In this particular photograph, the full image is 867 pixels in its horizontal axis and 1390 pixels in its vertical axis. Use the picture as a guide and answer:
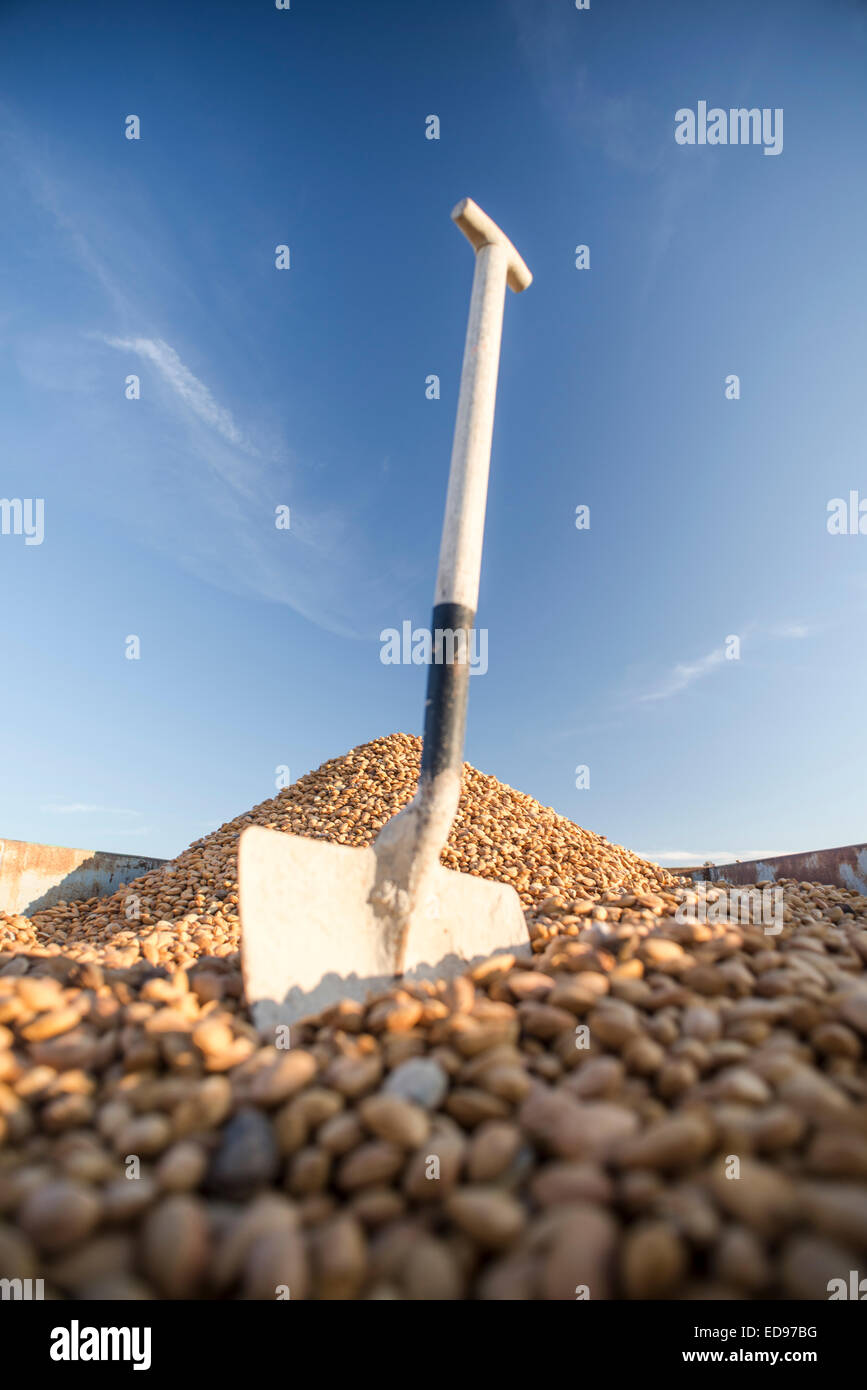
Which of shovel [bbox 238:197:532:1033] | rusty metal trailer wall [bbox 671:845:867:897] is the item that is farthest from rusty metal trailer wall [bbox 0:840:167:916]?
rusty metal trailer wall [bbox 671:845:867:897]

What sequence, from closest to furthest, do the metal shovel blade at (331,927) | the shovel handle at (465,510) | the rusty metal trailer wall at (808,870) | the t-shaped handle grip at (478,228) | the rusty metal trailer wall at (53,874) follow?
the metal shovel blade at (331,927) < the shovel handle at (465,510) < the t-shaped handle grip at (478,228) < the rusty metal trailer wall at (808,870) < the rusty metal trailer wall at (53,874)

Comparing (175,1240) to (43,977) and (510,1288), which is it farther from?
(43,977)

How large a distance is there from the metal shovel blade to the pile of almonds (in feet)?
0.58

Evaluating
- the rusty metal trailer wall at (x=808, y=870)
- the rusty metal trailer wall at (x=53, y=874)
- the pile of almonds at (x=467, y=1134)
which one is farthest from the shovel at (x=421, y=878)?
the rusty metal trailer wall at (x=53, y=874)

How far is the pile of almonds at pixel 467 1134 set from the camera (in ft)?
2.64

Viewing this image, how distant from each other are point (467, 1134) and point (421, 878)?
106cm

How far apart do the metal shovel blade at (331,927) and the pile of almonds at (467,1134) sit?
7.0 inches

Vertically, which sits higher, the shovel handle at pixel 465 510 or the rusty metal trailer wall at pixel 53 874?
the shovel handle at pixel 465 510

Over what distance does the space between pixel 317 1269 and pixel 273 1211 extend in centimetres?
10

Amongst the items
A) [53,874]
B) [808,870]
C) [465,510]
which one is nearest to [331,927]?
[465,510]

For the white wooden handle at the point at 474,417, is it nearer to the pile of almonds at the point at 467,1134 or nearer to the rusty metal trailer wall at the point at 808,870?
the pile of almonds at the point at 467,1134

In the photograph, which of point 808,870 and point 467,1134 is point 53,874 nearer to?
point 467,1134

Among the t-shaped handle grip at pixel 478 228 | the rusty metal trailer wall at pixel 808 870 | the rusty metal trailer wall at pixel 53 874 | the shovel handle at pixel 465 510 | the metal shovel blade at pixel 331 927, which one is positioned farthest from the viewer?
the rusty metal trailer wall at pixel 53 874

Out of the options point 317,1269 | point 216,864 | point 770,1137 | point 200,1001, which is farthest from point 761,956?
point 216,864
